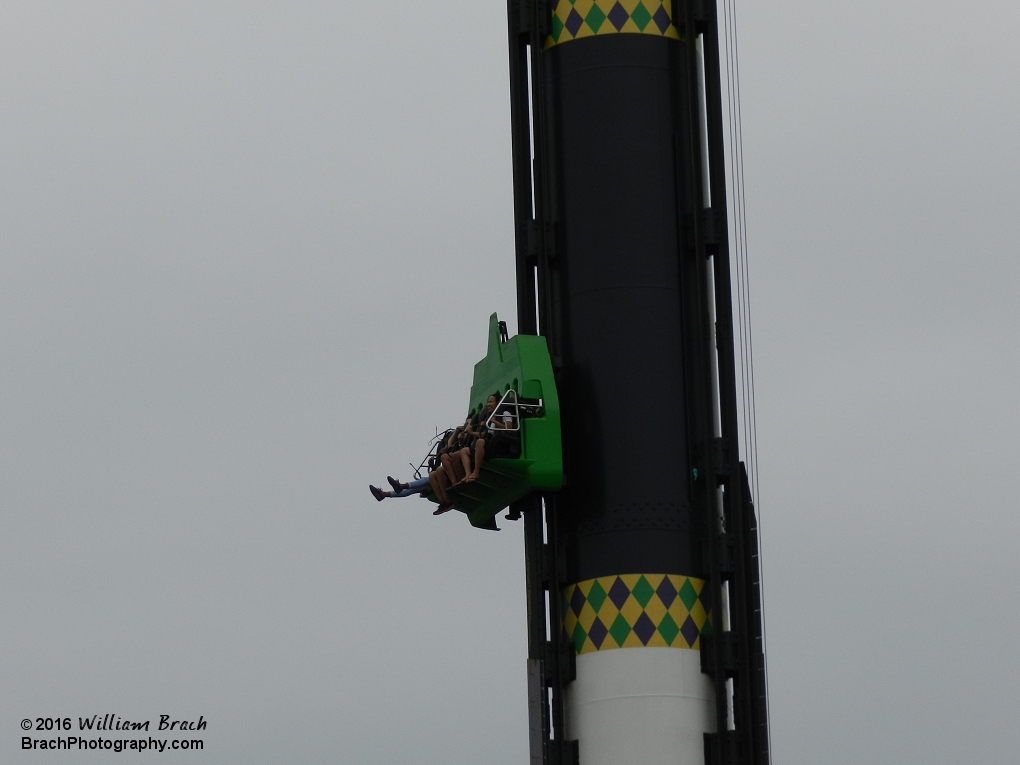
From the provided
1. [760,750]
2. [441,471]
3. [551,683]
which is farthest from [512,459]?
[760,750]

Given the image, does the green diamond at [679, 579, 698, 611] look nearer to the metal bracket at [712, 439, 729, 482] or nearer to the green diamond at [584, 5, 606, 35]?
the metal bracket at [712, 439, 729, 482]

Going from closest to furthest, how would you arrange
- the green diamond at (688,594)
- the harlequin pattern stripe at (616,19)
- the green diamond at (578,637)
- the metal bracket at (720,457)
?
the green diamond at (688,594)
the green diamond at (578,637)
the metal bracket at (720,457)
the harlequin pattern stripe at (616,19)

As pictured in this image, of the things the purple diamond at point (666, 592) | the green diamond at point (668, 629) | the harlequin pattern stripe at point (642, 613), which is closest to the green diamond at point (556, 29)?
the harlequin pattern stripe at point (642, 613)

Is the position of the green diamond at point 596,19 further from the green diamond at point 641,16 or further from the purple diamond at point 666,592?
the purple diamond at point 666,592

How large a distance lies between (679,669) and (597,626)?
3.81 feet

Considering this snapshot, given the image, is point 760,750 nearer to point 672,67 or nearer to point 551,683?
point 551,683

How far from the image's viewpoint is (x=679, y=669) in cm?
2934

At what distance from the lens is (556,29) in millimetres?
31953

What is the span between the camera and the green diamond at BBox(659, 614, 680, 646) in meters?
29.4

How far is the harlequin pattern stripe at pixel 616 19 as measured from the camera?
104ft

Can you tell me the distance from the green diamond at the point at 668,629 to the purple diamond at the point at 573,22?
8.07 m

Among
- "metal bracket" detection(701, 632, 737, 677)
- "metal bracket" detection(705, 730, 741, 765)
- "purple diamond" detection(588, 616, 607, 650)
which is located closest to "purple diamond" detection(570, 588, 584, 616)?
"purple diamond" detection(588, 616, 607, 650)

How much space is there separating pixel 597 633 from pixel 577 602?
0.54m

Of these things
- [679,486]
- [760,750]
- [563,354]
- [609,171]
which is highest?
[609,171]
